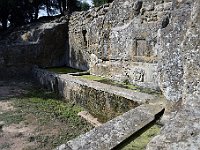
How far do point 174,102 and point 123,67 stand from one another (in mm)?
3166

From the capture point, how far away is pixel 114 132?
2.82 metres

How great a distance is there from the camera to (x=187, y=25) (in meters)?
2.94

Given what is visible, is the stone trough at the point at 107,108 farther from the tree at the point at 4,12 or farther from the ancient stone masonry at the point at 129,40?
the tree at the point at 4,12

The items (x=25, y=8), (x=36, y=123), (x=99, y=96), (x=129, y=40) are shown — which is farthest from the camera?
(x=25, y=8)

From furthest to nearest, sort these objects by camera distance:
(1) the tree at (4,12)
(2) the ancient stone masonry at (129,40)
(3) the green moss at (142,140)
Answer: (1) the tree at (4,12) < (2) the ancient stone masonry at (129,40) < (3) the green moss at (142,140)

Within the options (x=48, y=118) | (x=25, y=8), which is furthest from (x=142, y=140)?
(x=25, y=8)

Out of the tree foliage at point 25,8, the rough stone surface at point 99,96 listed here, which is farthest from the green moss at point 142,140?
the tree foliage at point 25,8

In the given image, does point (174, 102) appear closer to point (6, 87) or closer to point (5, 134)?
point (5, 134)

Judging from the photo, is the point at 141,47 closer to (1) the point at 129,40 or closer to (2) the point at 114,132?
(1) the point at 129,40

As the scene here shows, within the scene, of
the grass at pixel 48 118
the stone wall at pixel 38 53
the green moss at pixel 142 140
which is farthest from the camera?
the stone wall at pixel 38 53

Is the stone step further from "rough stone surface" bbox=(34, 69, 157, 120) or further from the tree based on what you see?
the tree

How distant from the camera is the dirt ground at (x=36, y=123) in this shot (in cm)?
462

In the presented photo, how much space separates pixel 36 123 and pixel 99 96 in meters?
1.36

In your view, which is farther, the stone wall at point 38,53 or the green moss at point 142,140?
the stone wall at point 38,53
